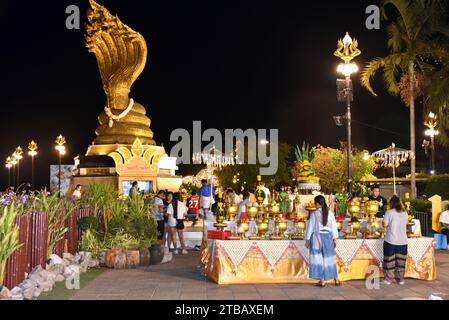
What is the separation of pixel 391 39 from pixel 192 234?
40.8ft

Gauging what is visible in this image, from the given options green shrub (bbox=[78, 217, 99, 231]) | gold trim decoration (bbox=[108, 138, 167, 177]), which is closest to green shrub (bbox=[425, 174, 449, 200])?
gold trim decoration (bbox=[108, 138, 167, 177])

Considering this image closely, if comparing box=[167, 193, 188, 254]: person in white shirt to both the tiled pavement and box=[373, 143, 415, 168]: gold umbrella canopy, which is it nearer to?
the tiled pavement

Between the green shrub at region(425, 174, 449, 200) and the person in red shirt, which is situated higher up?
the green shrub at region(425, 174, 449, 200)

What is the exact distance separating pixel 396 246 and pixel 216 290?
3.16 m

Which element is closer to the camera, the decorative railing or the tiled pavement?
the decorative railing

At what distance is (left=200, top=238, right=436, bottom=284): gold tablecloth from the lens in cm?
905

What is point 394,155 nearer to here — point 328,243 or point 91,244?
point 91,244

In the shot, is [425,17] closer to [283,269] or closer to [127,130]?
[283,269]

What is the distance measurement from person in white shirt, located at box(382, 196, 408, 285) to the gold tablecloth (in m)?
0.43

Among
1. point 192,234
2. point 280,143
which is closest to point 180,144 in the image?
point 280,143

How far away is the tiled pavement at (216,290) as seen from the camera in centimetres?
799

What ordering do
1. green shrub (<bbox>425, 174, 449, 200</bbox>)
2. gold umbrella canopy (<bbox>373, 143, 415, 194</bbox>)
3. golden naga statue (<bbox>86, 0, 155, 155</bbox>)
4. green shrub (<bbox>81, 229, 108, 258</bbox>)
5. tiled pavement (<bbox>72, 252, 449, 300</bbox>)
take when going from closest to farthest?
tiled pavement (<bbox>72, 252, 449, 300</bbox>), green shrub (<bbox>81, 229, 108, 258</bbox>), green shrub (<bbox>425, 174, 449, 200</bbox>), gold umbrella canopy (<bbox>373, 143, 415, 194</bbox>), golden naga statue (<bbox>86, 0, 155, 155</bbox>)

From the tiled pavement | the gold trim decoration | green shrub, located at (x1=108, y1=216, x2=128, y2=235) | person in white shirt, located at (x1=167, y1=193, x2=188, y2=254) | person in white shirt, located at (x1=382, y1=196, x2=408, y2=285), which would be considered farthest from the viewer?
the gold trim decoration
